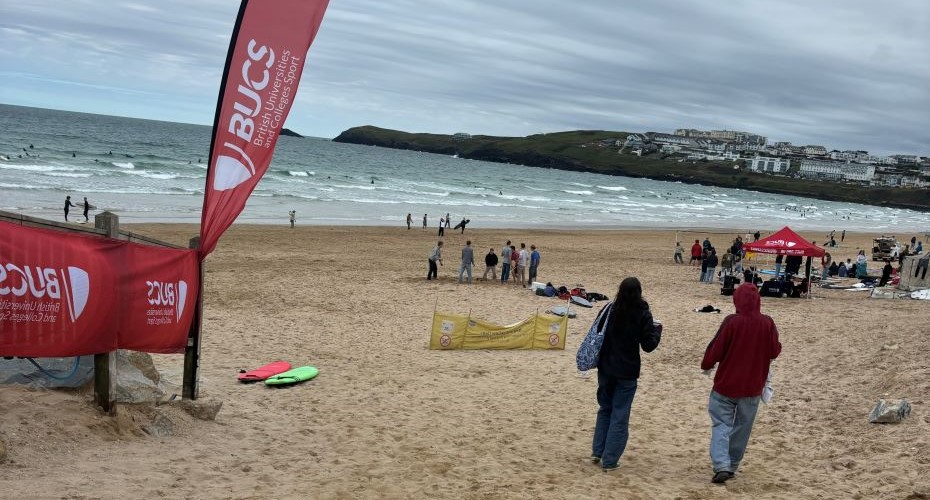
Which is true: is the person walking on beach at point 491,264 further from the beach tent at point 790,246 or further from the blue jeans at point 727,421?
the blue jeans at point 727,421

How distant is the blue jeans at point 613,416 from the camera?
6.32 metres

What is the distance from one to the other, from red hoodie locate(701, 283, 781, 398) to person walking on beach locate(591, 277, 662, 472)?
519 millimetres

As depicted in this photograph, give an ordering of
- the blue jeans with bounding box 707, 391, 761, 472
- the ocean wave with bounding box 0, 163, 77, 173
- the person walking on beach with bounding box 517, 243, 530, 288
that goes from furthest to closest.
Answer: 1. the ocean wave with bounding box 0, 163, 77, 173
2. the person walking on beach with bounding box 517, 243, 530, 288
3. the blue jeans with bounding box 707, 391, 761, 472

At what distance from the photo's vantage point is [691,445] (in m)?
7.56

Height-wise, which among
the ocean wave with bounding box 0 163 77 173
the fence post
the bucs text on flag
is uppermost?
the bucs text on flag

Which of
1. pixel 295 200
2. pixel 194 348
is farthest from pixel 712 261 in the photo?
pixel 295 200

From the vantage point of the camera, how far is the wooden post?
7281mm

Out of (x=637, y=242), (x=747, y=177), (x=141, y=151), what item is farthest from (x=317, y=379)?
(x=747, y=177)

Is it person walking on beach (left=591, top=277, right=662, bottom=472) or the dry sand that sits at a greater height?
person walking on beach (left=591, top=277, right=662, bottom=472)

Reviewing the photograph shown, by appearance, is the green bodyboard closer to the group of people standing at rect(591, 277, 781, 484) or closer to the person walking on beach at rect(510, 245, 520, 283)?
the group of people standing at rect(591, 277, 781, 484)

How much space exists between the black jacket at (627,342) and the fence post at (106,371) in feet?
13.4

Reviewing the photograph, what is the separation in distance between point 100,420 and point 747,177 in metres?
191

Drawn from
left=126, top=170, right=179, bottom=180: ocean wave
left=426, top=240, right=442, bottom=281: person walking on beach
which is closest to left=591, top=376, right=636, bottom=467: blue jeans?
left=426, top=240, right=442, bottom=281: person walking on beach

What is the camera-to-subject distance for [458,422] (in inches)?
329
